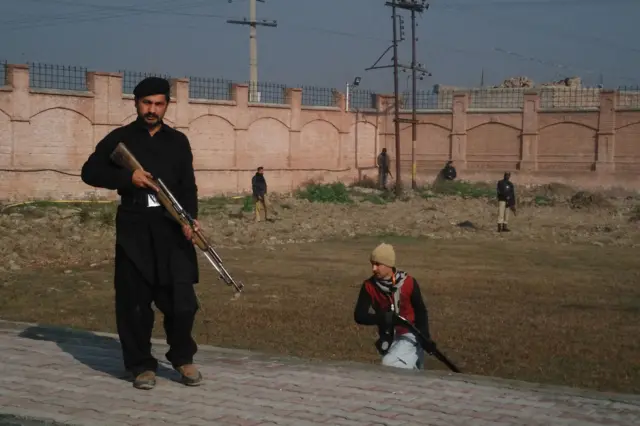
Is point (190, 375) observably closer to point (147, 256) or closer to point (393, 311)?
point (147, 256)

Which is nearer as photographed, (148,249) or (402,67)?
(148,249)

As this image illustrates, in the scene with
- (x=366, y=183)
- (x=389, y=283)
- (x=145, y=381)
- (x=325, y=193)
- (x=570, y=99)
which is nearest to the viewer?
(x=145, y=381)

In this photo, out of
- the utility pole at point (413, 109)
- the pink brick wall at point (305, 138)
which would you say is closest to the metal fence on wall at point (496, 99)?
the pink brick wall at point (305, 138)

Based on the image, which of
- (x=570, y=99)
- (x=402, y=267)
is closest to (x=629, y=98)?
(x=570, y=99)

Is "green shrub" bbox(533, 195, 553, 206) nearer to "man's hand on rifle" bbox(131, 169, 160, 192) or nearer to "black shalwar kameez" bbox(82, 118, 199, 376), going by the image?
"black shalwar kameez" bbox(82, 118, 199, 376)

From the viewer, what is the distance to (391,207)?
37438 mm

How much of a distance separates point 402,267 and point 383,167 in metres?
28.8

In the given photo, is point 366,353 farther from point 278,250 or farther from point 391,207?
point 391,207

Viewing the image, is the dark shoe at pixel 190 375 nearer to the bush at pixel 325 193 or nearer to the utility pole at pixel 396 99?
the bush at pixel 325 193

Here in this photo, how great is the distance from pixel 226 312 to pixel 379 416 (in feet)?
25.0

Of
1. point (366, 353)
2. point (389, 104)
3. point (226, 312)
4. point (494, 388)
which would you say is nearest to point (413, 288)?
point (494, 388)

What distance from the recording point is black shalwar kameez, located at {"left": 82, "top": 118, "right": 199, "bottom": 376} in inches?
247

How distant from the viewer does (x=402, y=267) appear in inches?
757

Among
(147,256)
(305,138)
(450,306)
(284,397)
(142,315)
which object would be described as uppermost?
(305,138)
